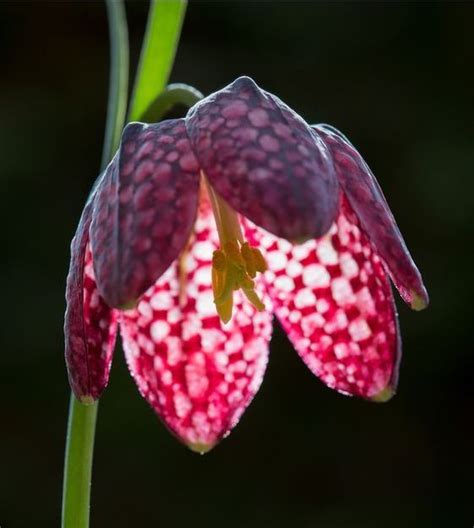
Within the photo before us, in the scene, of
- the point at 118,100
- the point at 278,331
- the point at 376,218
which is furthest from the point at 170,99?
the point at 278,331

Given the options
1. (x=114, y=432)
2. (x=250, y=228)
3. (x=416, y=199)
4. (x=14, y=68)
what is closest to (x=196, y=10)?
(x=14, y=68)

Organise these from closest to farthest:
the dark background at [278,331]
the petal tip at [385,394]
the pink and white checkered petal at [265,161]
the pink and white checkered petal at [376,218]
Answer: the pink and white checkered petal at [265,161] < the pink and white checkered petal at [376,218] < the petal tip at [385,394] < the dark background at [278,331]

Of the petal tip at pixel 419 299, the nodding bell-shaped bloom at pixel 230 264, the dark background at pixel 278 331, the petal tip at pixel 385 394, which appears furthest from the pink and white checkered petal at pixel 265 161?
the dark background at pixel 278 331

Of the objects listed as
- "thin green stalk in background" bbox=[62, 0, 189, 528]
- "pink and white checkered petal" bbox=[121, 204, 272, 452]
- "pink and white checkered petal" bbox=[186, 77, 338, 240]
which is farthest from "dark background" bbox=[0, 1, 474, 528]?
"pink and white checkered petal" bbox=[186, 77, 338, 240]

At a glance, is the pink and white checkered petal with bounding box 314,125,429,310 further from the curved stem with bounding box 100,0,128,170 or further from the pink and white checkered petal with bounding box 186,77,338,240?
the curved stem with bounding box 100,0,128,170

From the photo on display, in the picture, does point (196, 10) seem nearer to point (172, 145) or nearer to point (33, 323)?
point (33, 323)

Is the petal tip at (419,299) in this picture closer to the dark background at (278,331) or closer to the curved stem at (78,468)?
the curved stem at (78,468)
